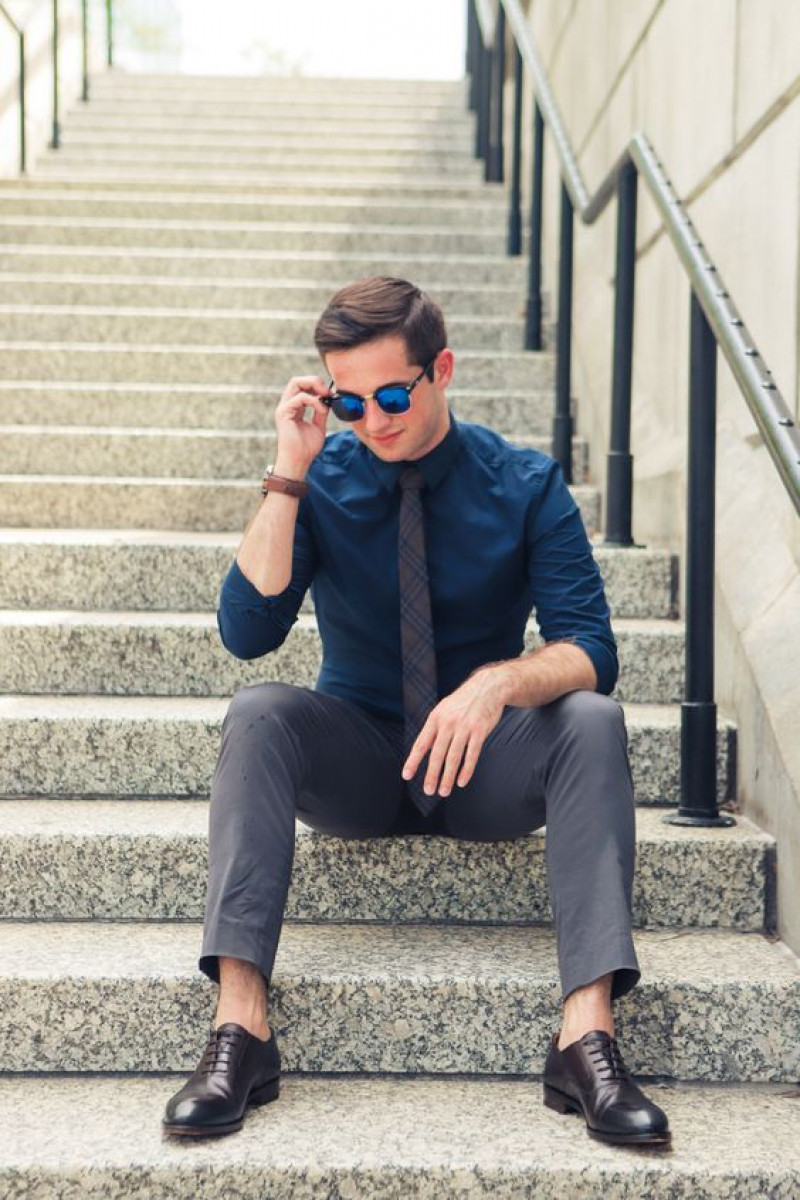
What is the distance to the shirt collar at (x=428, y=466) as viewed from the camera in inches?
93.8

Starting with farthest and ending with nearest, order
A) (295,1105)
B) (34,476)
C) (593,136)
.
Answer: (593,136)
(34,476)
(295,1105)

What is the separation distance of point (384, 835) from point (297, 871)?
0.51ft

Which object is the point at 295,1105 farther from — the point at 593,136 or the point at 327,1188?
the point at 593,136

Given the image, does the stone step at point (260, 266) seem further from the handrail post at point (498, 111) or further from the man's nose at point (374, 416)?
the man's nose at point (374, 416)

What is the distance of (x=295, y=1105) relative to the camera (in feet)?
6.84

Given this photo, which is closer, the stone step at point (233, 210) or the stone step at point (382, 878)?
the stone step at point (382, 878)

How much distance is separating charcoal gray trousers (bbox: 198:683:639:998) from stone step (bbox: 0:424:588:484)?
1741mm

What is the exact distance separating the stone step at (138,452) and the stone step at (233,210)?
202 cm

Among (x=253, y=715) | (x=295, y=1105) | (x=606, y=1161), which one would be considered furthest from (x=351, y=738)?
(x=606, y=1161)

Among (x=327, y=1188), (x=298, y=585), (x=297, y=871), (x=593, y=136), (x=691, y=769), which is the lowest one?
(x=327, y=1188)

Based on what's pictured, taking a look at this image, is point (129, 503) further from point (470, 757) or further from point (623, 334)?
point (470, 757)

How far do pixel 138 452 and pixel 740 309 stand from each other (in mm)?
1786

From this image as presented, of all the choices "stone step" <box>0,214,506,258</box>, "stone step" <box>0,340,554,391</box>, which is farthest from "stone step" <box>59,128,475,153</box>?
"stone step" <box>0,340,554,391</box>

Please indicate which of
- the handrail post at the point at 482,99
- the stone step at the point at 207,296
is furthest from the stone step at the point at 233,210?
the stone step at the point at 207,296
